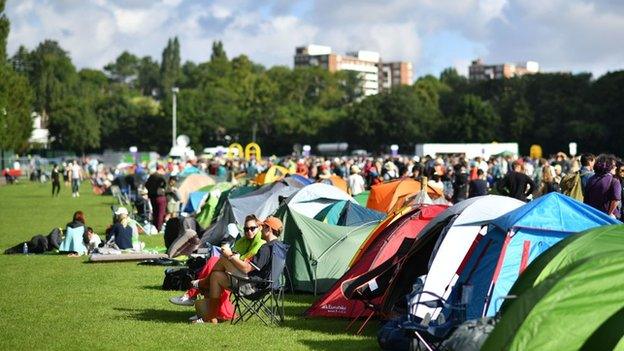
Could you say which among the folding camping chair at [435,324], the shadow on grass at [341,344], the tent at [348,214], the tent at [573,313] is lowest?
the shadow on grass at [341,344]

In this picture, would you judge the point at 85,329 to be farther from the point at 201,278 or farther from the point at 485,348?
the point at 485,348

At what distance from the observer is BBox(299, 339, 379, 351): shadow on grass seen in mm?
10883

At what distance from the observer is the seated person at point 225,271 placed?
12.4m

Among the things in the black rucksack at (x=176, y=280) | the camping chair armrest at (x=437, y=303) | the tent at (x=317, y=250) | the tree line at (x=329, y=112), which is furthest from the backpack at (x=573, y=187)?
the tree line at (x=329, y=112)

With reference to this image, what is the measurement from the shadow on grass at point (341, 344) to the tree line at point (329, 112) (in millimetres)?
73511

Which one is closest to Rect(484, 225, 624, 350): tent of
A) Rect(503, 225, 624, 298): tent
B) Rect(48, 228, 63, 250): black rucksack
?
Rect(503, 225, 624, 298): tent

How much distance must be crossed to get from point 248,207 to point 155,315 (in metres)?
8.84

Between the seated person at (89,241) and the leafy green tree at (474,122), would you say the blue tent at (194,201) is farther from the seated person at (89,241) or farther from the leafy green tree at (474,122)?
the leafy green tree at (474,122)

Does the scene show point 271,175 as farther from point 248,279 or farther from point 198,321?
point 248,279

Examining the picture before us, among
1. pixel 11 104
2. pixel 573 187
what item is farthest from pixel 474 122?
pixel 573 187

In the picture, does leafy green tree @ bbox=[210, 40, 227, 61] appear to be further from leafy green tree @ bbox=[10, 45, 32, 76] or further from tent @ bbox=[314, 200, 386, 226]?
tent @ bbox=[314, 200, 386, 226]

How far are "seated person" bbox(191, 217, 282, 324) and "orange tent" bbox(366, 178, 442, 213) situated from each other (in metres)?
9.98

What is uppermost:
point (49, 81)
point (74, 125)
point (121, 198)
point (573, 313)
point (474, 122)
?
point (49, 81)

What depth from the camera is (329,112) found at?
431ft
